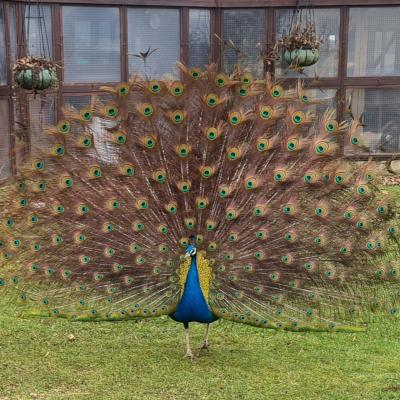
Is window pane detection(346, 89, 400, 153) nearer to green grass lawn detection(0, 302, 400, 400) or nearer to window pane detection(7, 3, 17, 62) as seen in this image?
window pane detection(7, 3, 17, 62)

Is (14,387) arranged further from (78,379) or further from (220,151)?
(220,151)

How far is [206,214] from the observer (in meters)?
4.56

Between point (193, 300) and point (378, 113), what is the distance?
24.4ft

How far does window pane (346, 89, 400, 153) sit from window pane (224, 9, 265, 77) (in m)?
1.55

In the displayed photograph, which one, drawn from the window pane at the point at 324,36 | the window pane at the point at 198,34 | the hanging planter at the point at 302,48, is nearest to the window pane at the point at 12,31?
the window pane at the point at 198,34

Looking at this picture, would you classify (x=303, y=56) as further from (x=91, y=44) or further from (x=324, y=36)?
(x=91, y=44)

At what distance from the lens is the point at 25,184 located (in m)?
4.64

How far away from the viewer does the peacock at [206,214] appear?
4504 mm

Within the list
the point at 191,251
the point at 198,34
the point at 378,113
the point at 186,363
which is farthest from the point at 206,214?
the point at 378,113

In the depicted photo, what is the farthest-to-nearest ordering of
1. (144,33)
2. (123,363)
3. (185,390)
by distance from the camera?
(144,33), (123,363), (185,390)

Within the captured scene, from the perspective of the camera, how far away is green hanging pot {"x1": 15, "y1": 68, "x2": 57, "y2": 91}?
771 centimetres

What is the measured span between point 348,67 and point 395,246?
6.75 metres

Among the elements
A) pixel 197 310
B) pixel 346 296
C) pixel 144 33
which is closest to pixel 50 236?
pixel 197 310

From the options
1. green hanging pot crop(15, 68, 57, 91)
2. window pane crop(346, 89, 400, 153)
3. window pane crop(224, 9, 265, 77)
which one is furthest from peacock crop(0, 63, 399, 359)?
window pane crop(346, 89, 400, 153)
